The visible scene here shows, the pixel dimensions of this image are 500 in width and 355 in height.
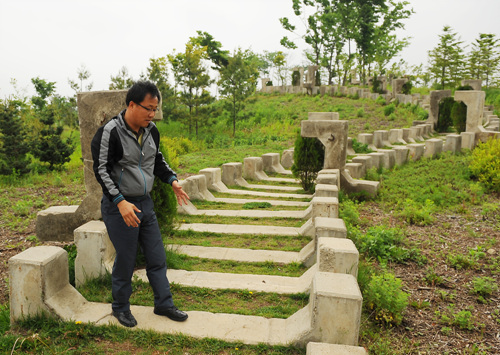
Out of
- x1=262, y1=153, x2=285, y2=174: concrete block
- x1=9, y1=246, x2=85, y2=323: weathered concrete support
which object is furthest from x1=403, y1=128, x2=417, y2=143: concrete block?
x1=9, y1=246, x2=85, y2=323: weathered concrete support

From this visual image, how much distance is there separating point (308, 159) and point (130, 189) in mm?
6305

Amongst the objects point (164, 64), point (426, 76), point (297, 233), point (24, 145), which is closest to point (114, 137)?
point (297, 233)

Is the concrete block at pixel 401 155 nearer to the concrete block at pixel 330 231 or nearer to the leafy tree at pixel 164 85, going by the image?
the concrete block at pixel 330 231

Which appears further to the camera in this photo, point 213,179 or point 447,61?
point 447,61

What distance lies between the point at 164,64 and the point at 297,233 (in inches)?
761

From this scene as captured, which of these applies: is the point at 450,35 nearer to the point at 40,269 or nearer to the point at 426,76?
the point at 426,76

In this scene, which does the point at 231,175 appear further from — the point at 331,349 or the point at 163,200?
the point at 331,349

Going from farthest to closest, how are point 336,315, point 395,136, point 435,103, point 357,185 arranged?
point 435,103 < point 395,136 < point 357,185 < point 336,315

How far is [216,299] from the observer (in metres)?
4.21

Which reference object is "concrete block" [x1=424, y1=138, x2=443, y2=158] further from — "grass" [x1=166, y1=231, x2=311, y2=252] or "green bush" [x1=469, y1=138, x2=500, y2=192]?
"grass" [x1=166, y1=231, x2=311, y2=252]

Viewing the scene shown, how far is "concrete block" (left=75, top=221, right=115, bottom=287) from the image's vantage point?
433 centimetres

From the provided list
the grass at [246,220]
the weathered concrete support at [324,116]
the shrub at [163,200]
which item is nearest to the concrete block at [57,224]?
the shrub at [163,200]

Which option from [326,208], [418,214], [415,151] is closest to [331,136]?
[418,214]

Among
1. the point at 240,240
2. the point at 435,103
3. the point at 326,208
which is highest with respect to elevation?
the point at 435,103
